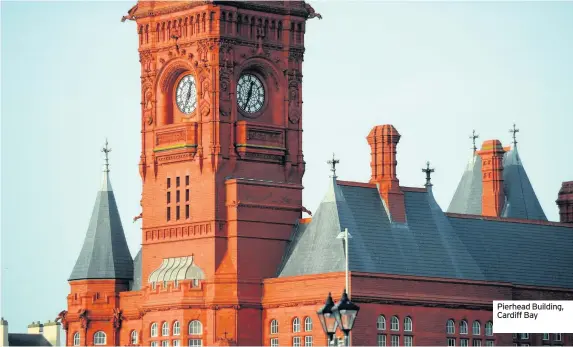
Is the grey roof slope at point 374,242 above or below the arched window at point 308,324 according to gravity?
above

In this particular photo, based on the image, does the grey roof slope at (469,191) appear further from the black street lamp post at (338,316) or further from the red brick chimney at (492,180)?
the black street lamp post at (338,316)

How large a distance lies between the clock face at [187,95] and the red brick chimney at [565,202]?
25.9 meters

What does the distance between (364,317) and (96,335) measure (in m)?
18.3

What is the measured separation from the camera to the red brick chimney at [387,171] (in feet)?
365

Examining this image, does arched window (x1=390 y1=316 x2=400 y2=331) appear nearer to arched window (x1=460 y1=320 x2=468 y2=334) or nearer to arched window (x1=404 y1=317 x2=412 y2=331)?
arched window (x1=404 y1=317 x2=412 y2=331)

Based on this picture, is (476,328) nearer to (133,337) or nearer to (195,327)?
(195,327)

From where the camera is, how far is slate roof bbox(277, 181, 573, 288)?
109188 millimetres

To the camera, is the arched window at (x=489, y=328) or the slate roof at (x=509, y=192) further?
the slate roof at (x=509, y=192)

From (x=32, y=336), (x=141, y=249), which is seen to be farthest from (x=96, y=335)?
(x=32, y=336)

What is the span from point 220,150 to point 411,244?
444 inches

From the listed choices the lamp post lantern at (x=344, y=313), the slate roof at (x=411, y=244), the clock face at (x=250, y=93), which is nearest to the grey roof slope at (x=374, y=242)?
the slate roof at (x=411, y=244)

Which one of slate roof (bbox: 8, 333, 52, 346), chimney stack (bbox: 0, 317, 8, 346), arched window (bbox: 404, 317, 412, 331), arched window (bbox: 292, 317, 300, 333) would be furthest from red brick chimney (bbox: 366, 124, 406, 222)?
slate roof (bbox: 8, 333, 52, 346)

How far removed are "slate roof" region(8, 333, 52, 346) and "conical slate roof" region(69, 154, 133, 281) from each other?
33281mm
